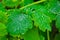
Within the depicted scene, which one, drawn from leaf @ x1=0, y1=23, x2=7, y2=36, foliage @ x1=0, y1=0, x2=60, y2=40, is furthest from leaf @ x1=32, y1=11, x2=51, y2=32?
leaf @ x1=0, y1=23, x2=7, y2=36

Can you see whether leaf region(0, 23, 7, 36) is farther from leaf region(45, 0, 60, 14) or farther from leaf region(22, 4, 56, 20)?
leaf region(45, 0, 60, 14)

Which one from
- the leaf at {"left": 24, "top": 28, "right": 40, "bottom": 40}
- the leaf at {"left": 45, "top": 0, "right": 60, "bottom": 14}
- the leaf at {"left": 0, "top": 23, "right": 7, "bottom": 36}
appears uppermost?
the leaf at {"left": 45, "top": 0, "right": 60, "bottom": 14}

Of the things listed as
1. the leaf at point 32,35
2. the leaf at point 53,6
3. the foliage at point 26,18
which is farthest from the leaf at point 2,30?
the leaf at point 53,6

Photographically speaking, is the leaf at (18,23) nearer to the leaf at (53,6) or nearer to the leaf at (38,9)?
the leaf at (38,9)

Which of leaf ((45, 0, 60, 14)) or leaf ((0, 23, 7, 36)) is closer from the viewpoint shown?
leaf ((0, 23, 7, 36))

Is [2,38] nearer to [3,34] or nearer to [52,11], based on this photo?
[3,34]
